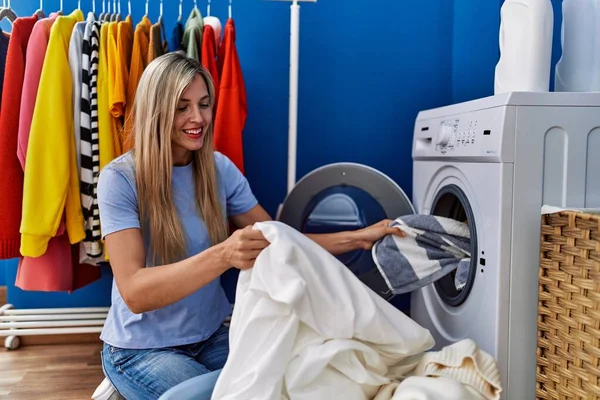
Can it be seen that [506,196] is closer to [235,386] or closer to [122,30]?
[235,386]

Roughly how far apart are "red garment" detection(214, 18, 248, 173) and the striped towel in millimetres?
643

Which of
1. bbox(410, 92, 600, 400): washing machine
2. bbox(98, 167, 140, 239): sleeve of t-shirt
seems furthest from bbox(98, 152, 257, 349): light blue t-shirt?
bbox(410, 92, 600, 400): washing machine

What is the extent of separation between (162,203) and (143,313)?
0.28 meters

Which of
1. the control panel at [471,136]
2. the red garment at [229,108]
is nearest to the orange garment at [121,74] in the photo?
the red garment at [229,108]

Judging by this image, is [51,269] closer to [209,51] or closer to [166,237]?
[166,237]

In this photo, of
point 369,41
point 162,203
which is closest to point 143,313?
point 162,203

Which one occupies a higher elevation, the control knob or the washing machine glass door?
the control knob

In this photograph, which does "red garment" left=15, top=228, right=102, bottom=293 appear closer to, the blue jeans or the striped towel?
the blue jeans

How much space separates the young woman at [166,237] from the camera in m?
1.34

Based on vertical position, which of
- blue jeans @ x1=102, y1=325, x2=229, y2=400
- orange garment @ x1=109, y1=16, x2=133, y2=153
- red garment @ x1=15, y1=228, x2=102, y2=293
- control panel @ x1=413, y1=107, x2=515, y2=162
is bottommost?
blue jeans @ x1=102, y1=325, x2=229, y2=400

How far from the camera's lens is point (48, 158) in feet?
5.90

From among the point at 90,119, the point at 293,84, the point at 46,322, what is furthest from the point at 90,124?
the point at 46,322

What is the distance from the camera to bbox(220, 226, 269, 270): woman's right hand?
1.17 m

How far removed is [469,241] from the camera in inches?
60.7
